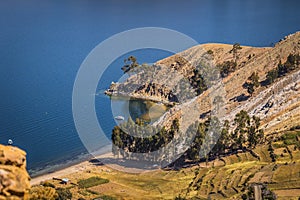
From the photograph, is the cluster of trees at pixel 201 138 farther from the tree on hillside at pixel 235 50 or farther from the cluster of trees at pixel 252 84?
the tree on hillside at pixel 235 50

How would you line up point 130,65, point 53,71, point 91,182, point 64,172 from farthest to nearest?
point 53,71 → point 130,65 → point 64,172 → point 91,182

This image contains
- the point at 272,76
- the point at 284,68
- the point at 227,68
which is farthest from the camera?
the point at 227,68

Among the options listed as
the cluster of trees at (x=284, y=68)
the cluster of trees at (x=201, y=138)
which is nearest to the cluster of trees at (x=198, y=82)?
the cluster of trees at (x=284, y=68)

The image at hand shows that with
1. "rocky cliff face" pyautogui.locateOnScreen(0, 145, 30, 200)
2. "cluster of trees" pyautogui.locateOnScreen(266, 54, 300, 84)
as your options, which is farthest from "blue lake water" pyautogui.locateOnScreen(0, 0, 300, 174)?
"rocky cliff face" pyautogui.locateOnScreen(0, 145, 30, 200)

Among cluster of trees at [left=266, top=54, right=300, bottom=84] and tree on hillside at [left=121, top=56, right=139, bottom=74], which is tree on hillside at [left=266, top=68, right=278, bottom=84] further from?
tree on hillside at [left=121, top=56, right=139, bottom=74]

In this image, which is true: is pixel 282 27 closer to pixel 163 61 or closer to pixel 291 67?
pixel 163 61

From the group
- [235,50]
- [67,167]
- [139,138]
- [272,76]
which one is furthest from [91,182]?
[235,50]

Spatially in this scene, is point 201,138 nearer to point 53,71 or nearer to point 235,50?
point 235,50
